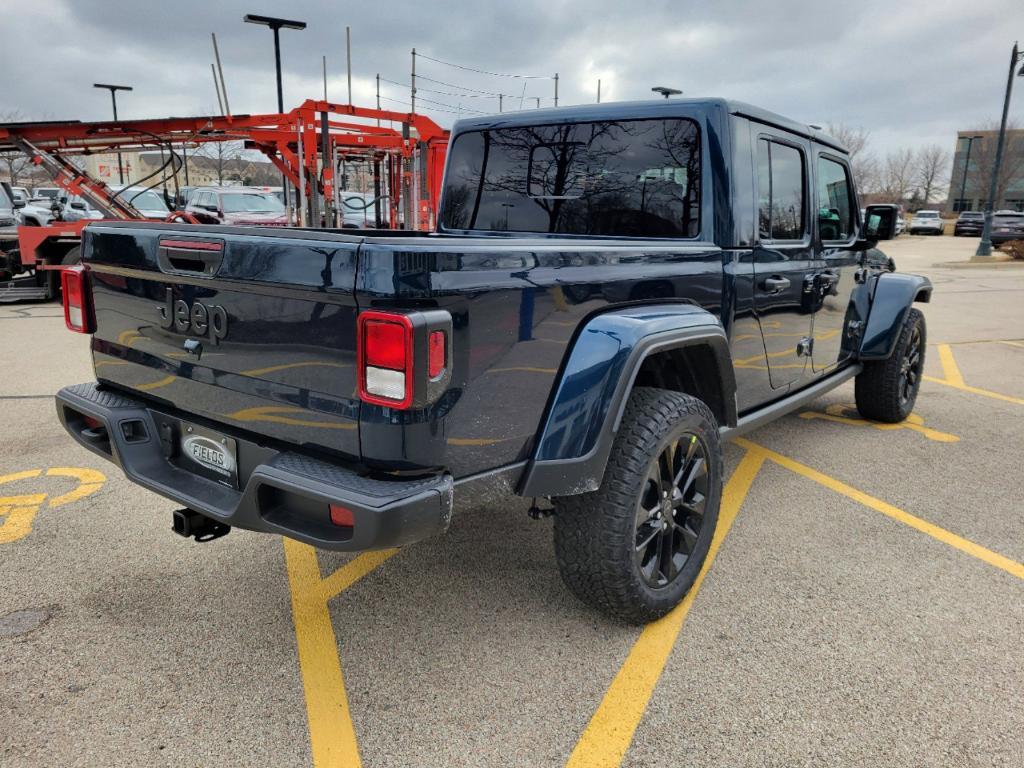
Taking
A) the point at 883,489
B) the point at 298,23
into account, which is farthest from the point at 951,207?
the point at 883,489

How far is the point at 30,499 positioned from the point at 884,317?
5.11 meters

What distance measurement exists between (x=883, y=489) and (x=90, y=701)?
3.88 meters

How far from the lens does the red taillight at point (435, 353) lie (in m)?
1.90

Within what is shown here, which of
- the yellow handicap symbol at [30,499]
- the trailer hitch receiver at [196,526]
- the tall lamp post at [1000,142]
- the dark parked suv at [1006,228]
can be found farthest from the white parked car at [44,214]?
the dark parked suv at [1006,228]

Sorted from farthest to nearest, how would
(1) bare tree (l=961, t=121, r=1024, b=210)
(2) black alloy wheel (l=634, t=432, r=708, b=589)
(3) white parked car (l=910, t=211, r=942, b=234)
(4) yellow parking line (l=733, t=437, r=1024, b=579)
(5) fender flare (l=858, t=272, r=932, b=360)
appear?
(1) bare tree (l=961, t=121, r=1024, b=210) → (3) white parked car (l=910, t=211, r=942, b=234) → (5) fender flare (l=858, t=272, r=932, b=360) → (4) yellow parking line (l=733, t=437, r=1024, b=579) → (2) black alloy wheel (l=634, t=432, r=708, b=589)

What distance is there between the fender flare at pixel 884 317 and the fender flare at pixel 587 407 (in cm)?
305

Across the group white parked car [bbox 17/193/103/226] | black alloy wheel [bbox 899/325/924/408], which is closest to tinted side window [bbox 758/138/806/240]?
black alloy wheel [bbox 899/325/924/408]

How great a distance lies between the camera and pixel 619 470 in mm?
2492

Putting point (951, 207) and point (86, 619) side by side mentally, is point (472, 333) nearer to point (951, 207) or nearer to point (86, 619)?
point (86, 619)

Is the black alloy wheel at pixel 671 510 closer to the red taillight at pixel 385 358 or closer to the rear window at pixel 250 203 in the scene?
the red taillight at pixel 385 358

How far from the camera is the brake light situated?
2879 millimetres

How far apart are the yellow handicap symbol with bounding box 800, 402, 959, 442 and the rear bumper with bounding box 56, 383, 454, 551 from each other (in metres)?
4.40

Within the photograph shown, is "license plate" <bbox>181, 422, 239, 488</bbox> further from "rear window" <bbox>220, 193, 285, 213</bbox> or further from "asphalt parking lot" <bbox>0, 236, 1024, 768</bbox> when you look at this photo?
"rear window" <bbox>220, 193, 285, 213</bbox>

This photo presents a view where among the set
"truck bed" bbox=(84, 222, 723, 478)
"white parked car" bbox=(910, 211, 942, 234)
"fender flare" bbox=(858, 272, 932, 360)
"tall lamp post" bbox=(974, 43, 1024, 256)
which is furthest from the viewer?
A: "white parked car" bbox=(910, 211, 942, 234)
